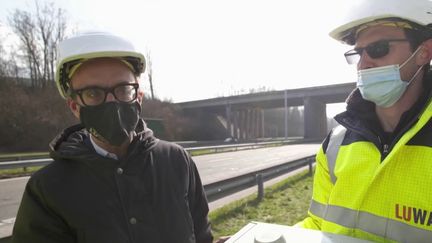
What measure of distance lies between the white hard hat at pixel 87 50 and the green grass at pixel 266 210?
3.96 m

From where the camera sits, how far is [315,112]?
54.5 m

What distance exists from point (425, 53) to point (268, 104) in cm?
6322

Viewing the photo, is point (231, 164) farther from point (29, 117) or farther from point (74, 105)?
point (29, 117)

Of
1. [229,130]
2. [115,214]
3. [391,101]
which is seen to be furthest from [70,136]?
[229,130]

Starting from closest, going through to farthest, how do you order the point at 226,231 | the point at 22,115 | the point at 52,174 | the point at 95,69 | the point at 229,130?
the point at 52,174, the point at 95,69, the point at 226,231, the point at 22,115, the point at 229,130

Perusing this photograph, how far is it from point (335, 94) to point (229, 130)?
21937 mm

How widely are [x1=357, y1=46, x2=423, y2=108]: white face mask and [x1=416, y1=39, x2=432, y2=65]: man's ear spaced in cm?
4

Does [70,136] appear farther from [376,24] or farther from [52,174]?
[376,24]

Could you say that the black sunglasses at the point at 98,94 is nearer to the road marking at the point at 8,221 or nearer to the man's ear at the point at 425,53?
the man's ear at the point at 425,53

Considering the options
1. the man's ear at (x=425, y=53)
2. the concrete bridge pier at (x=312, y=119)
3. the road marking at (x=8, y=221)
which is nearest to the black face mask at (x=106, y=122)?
the man's ear at (x=425, y=53)

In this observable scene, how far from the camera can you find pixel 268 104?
212ft

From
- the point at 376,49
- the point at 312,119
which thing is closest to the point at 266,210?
the point at 376,49

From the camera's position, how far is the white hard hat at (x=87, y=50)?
2016mm

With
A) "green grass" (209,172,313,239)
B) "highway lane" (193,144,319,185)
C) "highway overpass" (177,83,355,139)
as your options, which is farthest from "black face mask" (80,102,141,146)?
"highway overpass" (177,83,355,139)
